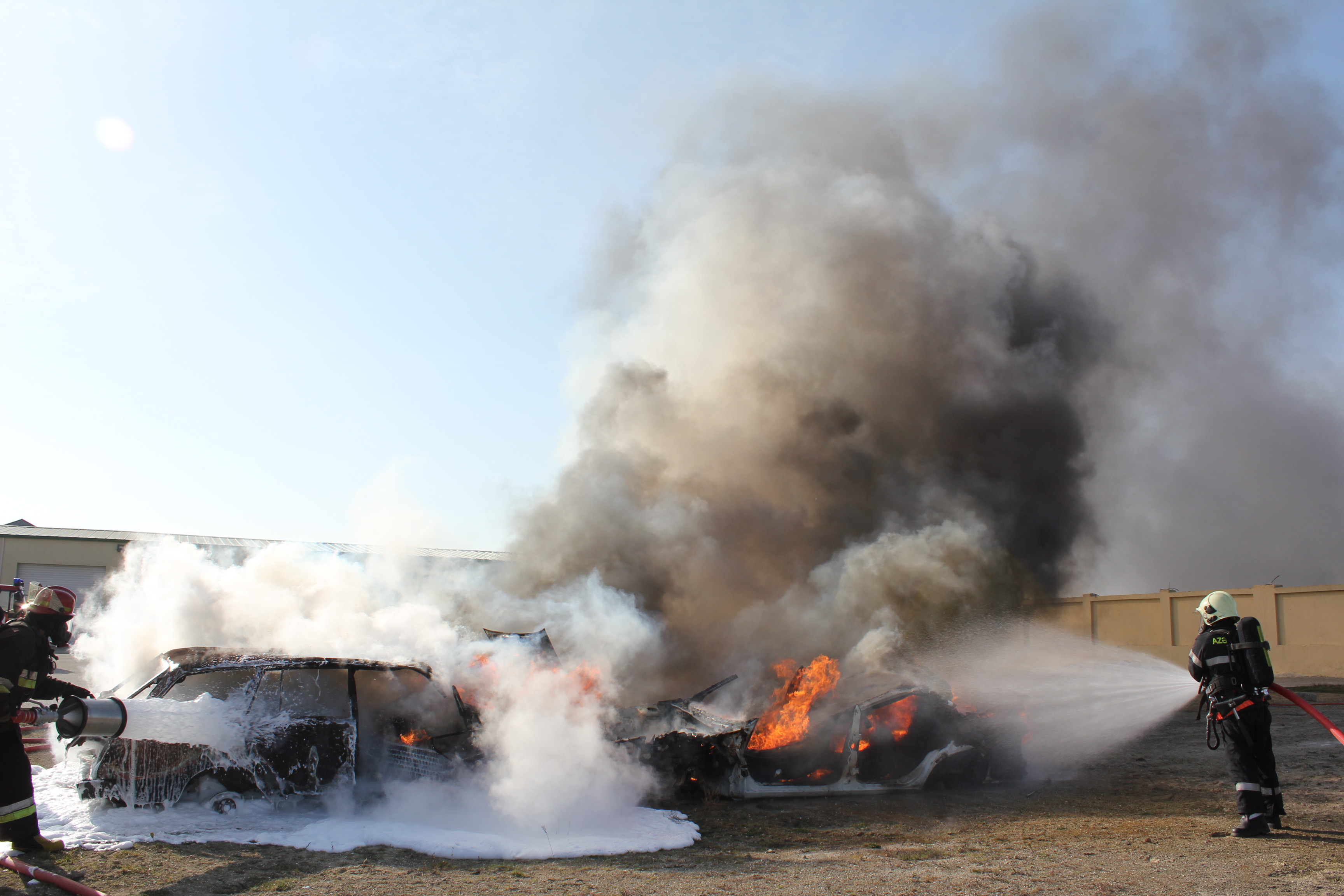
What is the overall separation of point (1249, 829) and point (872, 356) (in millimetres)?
10927

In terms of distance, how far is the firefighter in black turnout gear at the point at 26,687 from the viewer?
5266 mm

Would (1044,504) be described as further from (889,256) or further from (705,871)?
(705,871)

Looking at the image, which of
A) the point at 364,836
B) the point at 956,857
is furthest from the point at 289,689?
the point at 956,857

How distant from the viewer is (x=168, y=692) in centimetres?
640

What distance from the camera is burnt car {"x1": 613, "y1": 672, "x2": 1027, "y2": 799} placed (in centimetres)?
775

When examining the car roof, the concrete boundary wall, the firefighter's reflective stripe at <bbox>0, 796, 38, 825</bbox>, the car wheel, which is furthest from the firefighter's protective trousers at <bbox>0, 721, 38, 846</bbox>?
the concrete boundary wall

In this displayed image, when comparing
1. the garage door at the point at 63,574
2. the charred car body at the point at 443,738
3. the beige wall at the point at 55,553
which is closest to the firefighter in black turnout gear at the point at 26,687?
the charred car body at the point at 443,738

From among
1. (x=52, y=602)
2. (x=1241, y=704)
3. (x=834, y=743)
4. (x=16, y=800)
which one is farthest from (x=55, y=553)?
(x=1241, y=704)

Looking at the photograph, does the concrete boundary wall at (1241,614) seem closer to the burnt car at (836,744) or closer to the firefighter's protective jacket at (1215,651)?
the burnt car at (836,744)

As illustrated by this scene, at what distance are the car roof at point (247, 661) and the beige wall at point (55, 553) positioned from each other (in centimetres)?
2586

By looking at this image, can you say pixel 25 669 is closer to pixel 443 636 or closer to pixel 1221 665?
pixel 443 636

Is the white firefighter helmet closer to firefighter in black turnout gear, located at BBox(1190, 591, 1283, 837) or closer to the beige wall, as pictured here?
firefighter in black turnout gear, located at BBox(1190, 591, 1283, 837)

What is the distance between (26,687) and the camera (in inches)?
226

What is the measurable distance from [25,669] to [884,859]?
5868 mm
